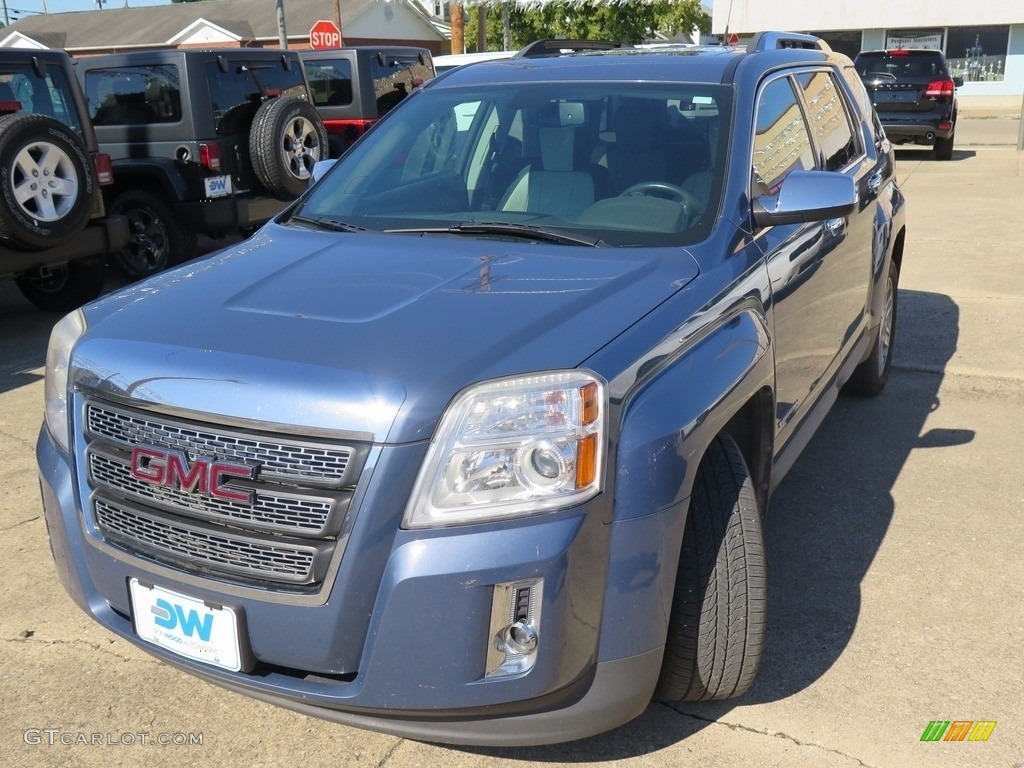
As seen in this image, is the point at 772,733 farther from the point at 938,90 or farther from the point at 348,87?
the point at 938,90

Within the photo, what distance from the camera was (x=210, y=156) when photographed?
855 centimetres

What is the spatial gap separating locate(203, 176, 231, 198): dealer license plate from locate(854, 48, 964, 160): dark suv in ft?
38.2

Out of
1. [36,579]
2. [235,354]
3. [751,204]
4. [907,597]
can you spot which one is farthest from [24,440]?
[907,597]

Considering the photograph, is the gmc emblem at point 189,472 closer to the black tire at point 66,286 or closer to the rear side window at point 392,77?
the black tire at point 66,286

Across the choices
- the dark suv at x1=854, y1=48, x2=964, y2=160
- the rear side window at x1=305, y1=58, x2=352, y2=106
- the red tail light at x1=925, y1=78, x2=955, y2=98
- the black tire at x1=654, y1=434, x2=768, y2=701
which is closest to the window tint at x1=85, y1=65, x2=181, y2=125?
the rear side window at x1=305, y1=58, x2=352, y2=106

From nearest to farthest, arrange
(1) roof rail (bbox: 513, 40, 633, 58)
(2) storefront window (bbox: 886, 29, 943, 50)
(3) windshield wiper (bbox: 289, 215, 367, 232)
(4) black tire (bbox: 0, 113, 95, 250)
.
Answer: (3) windshield wiper (bbox: 289, 215, 367, 232)
(1) roof rail (bbox: 513, 40, 633, 58)
(4) black tire (bbox: 0, 113, 95, 250)
(2) storefront window (bbox: 886, 29, 943, 50)

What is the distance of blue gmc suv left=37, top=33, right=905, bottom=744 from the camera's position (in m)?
2.20

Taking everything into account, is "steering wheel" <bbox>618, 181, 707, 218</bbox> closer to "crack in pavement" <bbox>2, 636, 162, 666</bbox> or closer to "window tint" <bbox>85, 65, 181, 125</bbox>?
"crack in pavement" <bbox>2, 636, 162, 666</bbox>

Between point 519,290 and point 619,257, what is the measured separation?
0.40m

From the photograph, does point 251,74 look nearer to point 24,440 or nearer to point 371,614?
point 24,440

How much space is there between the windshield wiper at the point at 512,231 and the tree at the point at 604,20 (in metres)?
30.3

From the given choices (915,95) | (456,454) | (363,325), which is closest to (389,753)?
(456,454)

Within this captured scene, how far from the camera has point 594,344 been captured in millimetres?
2377

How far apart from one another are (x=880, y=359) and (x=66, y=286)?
19.4 feet
